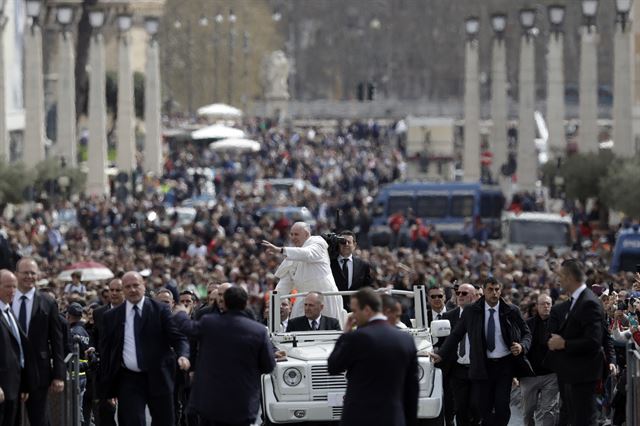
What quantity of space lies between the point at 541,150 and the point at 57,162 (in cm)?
3340

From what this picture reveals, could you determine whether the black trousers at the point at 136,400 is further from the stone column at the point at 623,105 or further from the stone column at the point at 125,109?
the stone column at the point at 125,109

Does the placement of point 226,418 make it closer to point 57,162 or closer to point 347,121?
point 57,162

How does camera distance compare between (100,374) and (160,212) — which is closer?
(100,374)

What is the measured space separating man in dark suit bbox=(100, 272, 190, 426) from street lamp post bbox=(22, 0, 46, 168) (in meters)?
38.5

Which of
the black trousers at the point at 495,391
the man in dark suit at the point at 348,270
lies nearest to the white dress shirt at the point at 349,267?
the man in dark suit at the point at 348,270

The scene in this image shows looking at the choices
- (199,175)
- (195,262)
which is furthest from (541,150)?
(195,262)

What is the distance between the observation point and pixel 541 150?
86.9m

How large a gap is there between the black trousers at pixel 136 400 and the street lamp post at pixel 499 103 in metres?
42.9

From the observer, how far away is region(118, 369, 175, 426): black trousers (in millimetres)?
17953

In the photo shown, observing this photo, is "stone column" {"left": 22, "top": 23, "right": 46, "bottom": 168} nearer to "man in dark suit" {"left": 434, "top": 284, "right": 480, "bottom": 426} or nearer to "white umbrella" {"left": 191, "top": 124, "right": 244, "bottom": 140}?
"white umbrella" {"left": 191, "top": 124, "right": 244, "bottom": 140}

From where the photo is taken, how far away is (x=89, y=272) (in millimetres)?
34000

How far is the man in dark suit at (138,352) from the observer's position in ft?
58.7

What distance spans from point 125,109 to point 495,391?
4542cm

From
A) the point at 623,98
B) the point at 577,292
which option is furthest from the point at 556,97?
the point at 577,292
